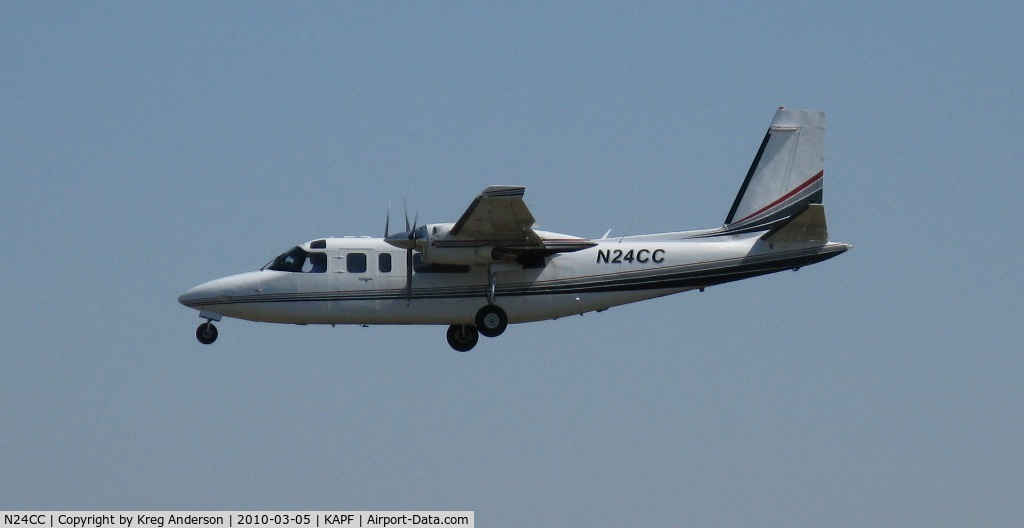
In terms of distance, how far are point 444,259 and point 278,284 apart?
3622mm

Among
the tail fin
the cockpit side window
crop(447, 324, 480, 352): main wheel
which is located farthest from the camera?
the tail fin

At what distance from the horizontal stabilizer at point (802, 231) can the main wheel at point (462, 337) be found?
20.8ft

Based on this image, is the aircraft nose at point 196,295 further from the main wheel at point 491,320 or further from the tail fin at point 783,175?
the tail fin at point 783,175

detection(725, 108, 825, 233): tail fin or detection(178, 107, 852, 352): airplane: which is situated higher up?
detection(725, 108, 825, 233): tail fin

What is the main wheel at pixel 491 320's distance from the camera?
33.5 m

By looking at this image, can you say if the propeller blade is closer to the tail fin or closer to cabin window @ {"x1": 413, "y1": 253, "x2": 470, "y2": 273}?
cabin window @ {"x1": 413, "y1": 253, "x2": 470, "y2": 273}

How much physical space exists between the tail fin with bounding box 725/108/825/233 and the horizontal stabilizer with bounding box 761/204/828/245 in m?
1.40

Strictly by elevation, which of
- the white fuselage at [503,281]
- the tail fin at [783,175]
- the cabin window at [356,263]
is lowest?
the white fuselage at [503,281]

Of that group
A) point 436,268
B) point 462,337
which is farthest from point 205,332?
point 462,337

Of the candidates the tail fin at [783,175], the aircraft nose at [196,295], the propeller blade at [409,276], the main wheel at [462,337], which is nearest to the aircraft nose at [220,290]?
the aircraft nose at [196,295]

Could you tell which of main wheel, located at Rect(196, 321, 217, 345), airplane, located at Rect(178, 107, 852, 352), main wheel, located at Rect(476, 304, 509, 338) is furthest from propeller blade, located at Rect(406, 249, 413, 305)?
main wheel, located at Rect(196, 321, 217, 345)

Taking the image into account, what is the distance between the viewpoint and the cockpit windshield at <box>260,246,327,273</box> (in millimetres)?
33844

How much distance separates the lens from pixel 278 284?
33.9 metres

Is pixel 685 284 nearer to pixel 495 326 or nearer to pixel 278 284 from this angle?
pixel 495 326
